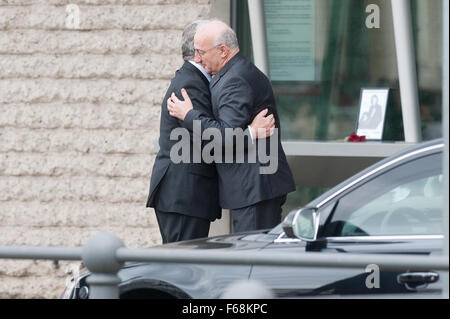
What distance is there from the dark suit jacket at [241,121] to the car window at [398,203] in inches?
64.1

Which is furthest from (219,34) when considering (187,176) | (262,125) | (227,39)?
(187,176)

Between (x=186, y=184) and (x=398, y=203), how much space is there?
215 centimetres

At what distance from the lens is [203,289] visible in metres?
5.06

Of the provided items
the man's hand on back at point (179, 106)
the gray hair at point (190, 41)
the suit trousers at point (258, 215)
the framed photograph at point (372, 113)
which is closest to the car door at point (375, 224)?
the suit trousers at point (258, 215)

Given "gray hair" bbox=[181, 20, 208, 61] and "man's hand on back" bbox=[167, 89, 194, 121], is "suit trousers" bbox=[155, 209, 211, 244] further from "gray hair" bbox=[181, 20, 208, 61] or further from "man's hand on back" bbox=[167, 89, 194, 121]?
"gray hair" bbox=[181, 20, 208, 61]

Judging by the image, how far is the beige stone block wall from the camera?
32.5 feet

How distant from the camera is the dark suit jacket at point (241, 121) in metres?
6.54

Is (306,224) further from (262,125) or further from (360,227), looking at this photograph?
(262,125)

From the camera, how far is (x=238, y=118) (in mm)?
6527

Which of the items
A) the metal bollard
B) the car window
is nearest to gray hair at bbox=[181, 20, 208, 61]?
the car window

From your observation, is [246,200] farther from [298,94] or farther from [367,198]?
[298,94]

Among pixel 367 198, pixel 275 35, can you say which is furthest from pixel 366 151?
pixel 367 198

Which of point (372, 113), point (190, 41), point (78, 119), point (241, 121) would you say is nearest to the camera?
point (241, 121)

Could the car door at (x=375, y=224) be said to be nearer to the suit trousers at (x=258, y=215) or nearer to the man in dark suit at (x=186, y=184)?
the suit trousers at (x=258, y=215)
